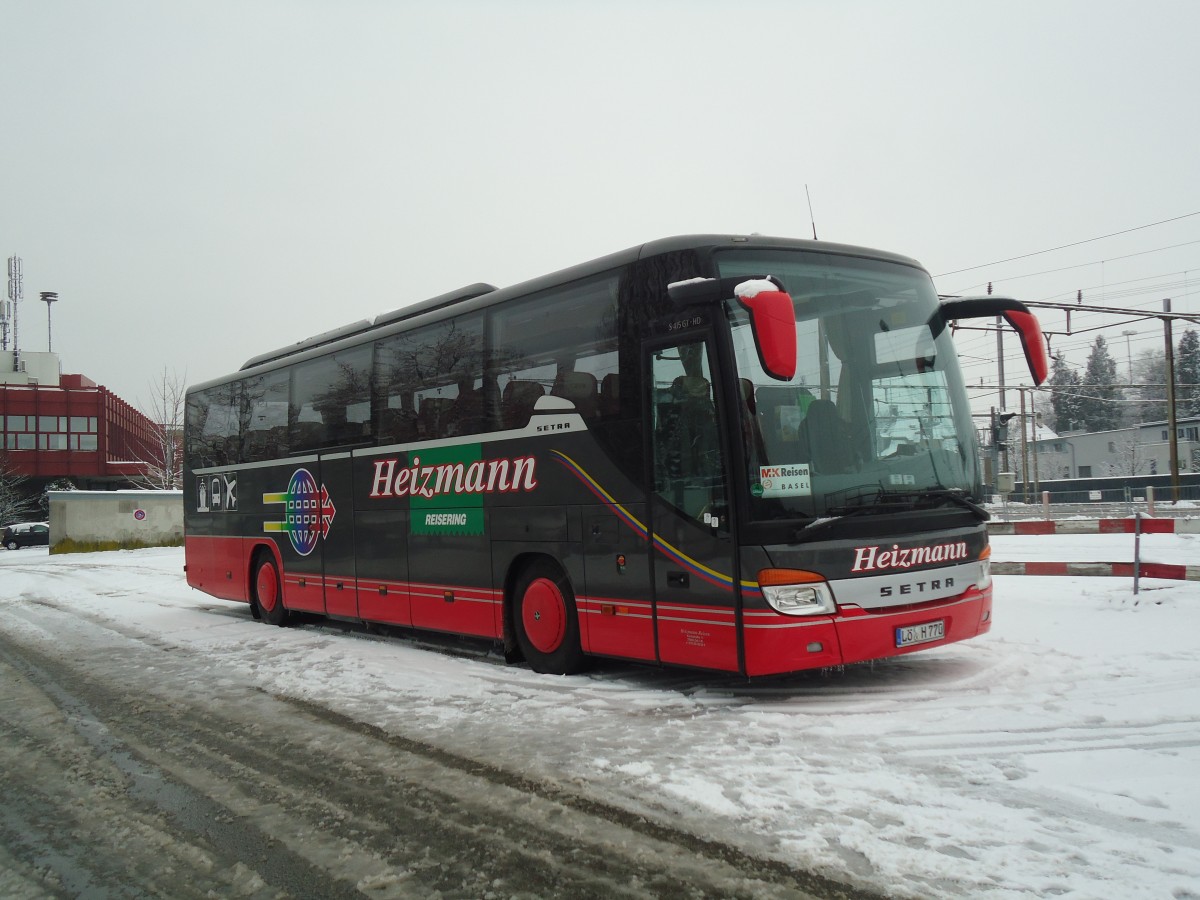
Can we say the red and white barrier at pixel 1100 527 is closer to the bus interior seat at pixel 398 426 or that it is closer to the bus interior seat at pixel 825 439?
the bus interior seat at pixel 825 439

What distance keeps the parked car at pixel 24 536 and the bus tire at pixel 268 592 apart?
4408 cm

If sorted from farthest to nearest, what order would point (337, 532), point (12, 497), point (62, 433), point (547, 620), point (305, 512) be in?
point (62, 433)
point (12, 497)
point (305, 512)
point (337, 532)
point (547, 620)

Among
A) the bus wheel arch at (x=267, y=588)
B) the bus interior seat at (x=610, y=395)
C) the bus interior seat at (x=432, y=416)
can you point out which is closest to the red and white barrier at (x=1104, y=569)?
the bus interior seat at (x=610, y=395)

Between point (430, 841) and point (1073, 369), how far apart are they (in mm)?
116863

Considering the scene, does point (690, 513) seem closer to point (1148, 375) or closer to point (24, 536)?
point (24, 536)

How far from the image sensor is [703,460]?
7.18 m

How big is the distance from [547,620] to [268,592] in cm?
686

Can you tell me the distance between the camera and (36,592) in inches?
822

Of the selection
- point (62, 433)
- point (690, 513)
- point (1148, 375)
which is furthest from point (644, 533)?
point (1148, 375)

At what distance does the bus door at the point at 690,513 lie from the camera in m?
7.04

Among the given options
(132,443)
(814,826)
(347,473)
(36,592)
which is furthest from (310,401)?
(132,443)

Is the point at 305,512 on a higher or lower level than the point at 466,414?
lower

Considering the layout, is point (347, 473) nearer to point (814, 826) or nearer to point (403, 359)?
point (403, 359)

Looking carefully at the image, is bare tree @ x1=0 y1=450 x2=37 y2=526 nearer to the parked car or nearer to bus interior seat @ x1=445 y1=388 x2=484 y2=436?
the parked car
